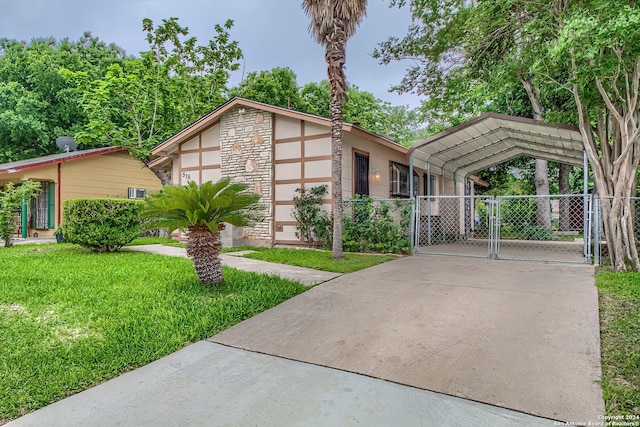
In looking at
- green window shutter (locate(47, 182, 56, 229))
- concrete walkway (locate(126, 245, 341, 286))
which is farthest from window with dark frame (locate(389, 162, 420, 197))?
green window shutter (locate(47, 182, 56, 229))

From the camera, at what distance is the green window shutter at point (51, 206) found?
1396 cm

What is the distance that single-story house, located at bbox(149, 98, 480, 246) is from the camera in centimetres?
991

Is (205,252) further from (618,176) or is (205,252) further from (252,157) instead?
(618,176)

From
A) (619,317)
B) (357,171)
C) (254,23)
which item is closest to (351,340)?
(619,317)

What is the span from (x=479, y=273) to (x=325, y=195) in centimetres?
471

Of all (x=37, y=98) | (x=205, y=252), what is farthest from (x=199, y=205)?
(x=37, y=98)

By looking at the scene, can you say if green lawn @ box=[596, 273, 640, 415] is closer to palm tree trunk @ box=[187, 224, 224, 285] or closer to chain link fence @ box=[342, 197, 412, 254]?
chain link fence @ box=[342, 197, 412, 254]

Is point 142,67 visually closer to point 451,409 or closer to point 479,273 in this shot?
point 479,273

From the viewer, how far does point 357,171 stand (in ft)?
33.9

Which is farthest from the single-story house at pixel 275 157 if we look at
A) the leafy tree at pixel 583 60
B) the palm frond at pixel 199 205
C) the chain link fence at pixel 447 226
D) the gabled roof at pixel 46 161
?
the palm frond at pixel 199 205

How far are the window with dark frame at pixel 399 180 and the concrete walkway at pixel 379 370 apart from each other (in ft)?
27.0

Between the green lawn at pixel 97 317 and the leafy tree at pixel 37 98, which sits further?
the leafy tree at pixel 37 98

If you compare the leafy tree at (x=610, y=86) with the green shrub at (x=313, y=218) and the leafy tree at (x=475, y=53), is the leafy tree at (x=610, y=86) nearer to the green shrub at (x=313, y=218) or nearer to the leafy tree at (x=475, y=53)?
the leafy tree at (x=475, y=53)

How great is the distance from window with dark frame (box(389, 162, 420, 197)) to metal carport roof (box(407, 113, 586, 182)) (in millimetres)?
944
